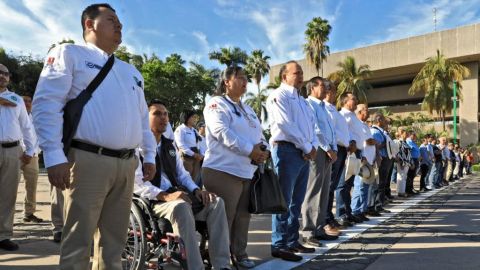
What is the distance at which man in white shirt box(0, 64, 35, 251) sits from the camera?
5.33 m

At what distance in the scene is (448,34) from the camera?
147ft

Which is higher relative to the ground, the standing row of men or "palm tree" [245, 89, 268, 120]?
"palm tree" [245, 89, 268, 120]

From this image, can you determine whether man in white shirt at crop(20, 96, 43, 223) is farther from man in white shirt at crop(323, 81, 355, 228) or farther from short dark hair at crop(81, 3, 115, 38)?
short dark hair at crop(81, 3, 115, 38)

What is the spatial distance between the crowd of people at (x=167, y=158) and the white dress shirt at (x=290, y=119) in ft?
0.04

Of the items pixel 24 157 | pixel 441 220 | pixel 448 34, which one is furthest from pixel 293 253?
pixel 448 34

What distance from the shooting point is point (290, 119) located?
518cm

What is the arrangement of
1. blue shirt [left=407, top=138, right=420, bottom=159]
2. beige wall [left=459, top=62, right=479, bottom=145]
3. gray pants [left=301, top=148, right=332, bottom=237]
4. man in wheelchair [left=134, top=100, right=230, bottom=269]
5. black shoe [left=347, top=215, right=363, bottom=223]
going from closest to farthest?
man in wheelchair [left=134, top=100, right=230, bottom=269], gray pants [left=301, top=148, right=332, bottom=237], black shoe [left=347, top=215, right=363, bottom=223], blue shirt [left=407, top=138, right=420, bottom=159], beige wall [left=459, top=62, right=479, bottom=145]

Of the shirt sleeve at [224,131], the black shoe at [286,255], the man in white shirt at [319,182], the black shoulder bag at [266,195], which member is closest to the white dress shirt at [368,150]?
the man in white shirt at [319,182]

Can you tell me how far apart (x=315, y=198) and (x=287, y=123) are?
49.8 inches

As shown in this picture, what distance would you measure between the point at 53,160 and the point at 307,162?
10.8 feet

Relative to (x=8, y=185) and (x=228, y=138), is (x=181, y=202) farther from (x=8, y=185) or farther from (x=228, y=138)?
(x=8, y=185)

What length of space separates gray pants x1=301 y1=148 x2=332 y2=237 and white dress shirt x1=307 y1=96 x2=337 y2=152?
196mm

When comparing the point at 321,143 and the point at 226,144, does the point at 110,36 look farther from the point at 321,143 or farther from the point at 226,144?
the point at 321,143

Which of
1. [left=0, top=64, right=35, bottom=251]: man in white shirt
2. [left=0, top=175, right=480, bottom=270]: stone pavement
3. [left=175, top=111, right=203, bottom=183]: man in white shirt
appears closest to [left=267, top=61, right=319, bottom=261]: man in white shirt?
[left=0, top=175, right=480, bottom=270]: stone pavement
